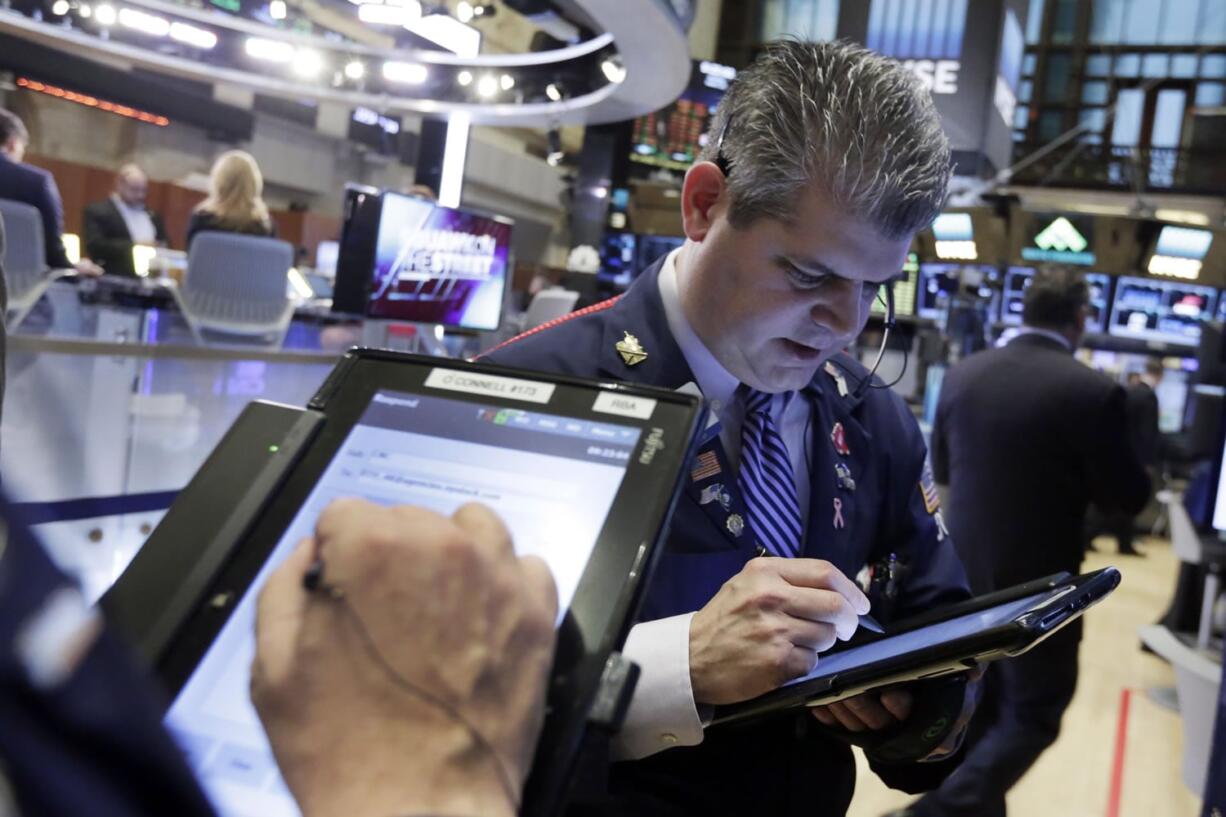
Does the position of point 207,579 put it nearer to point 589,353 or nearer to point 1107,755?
point 589,353

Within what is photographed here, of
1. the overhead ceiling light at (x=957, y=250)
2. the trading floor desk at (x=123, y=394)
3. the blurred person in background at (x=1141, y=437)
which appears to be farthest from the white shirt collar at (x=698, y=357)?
the overhead ceiling light at (x=957, y=250)

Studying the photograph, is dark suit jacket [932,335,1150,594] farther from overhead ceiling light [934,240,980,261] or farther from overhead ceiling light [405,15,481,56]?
overhead ceiling light [934,240,980,261]

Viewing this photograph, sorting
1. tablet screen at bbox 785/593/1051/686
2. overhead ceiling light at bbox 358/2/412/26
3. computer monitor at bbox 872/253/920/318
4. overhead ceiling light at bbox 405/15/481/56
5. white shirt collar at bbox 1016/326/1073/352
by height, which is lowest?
tablet screen at bbox 785/593/1051/686

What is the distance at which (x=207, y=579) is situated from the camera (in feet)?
1.73

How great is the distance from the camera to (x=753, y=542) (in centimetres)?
96

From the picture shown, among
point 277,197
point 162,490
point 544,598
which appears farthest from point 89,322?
point 277,197

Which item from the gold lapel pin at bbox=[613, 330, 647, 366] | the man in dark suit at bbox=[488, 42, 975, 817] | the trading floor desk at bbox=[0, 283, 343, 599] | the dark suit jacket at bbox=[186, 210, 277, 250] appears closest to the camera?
the man in dark suit at bbox=[488, 42, 975, 817]

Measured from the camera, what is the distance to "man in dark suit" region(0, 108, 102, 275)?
3.37m

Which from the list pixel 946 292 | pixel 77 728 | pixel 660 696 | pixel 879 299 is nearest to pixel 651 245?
pixel 946 292

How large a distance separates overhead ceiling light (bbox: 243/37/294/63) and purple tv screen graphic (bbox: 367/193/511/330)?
169 inches

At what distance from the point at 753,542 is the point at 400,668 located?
1.99 ft

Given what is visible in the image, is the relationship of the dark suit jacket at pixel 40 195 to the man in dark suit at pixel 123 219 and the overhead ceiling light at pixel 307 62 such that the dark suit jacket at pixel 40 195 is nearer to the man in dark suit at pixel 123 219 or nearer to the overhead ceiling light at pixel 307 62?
the man in dark suit at pixel 123 219

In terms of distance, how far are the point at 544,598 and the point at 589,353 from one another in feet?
2.17

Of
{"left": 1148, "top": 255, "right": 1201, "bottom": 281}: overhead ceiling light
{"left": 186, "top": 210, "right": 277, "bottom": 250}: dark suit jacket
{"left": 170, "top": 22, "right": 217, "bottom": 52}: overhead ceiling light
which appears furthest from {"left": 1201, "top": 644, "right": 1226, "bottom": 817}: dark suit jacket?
{"left": 1148, "top": 255, "right": 1201, "bottom": 281}: overhead ceiling light
